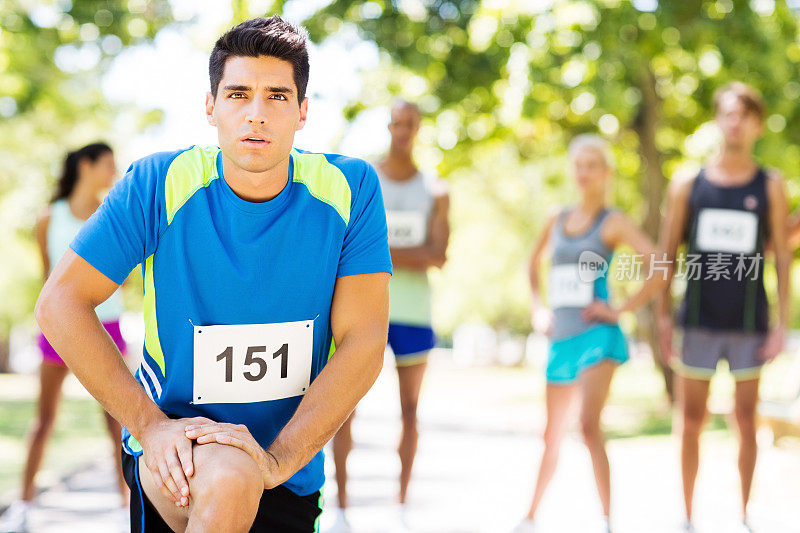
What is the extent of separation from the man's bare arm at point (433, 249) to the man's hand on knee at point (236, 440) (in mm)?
3149

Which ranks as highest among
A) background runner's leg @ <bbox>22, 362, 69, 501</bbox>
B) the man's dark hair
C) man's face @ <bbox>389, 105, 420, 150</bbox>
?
man's face @ <bbox>389, 105, 420, 150</bbox>

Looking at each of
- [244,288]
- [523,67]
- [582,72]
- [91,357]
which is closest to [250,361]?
[244,288]

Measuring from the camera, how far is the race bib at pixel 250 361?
2.59 m

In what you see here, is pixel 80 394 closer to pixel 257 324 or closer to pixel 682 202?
pixel 682 202

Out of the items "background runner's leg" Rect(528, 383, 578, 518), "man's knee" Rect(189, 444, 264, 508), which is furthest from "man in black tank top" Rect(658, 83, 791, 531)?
"man's knee" Rect(189, 444, 264, 508)

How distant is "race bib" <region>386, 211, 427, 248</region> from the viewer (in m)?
5.58

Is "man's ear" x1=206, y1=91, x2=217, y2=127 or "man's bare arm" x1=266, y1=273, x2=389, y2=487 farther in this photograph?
"man's ear" x1=206, y1=91, x2=217, y2=127

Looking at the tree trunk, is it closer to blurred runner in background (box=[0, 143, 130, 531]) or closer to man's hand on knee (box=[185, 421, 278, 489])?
blurred runner in background (box=[0, 143, 130, 531])

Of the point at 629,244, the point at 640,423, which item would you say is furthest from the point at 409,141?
the point at 640,423

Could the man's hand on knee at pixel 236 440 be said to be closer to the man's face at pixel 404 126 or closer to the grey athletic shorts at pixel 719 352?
the man's face at pixel 404 126

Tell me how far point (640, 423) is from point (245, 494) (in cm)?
1157

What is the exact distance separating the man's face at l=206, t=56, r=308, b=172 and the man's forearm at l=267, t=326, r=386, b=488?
22.8 inches

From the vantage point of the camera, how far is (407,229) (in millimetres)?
5598

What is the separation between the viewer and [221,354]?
2588mm
